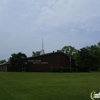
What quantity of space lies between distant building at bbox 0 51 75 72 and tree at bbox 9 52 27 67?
2262 mm

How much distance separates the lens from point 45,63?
77062 mm

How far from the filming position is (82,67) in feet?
255

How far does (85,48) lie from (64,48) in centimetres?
3976

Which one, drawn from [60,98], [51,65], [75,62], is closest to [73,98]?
[60,98]

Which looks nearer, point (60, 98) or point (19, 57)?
point (60, 98)

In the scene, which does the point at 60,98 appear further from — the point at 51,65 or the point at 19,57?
the point at 51,65

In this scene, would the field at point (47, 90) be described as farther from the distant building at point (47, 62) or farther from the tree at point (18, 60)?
the distant building at point (47, 62)

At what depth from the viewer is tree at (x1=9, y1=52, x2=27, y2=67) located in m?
71.5

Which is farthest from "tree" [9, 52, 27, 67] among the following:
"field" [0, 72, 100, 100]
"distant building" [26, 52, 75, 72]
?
"field" [0, 72, 100, 100]

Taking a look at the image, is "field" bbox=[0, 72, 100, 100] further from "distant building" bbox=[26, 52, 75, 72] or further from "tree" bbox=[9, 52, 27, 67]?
"distant building" bbox=[26, 52, 75, 72]

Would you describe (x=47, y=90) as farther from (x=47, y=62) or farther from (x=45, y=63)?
(x=47, y=62)

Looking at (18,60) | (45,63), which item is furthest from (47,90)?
(45,63)

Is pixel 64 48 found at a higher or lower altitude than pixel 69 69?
higher

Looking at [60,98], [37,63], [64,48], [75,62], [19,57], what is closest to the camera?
[60,98]
